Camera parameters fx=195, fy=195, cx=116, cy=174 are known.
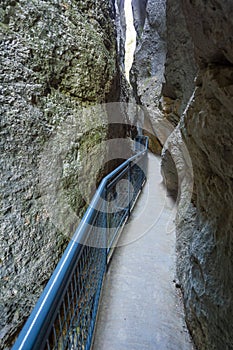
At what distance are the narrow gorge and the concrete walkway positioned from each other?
158 mm

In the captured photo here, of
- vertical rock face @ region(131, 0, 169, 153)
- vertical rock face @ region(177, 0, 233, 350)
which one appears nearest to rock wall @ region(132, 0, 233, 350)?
vertical rock face @ region(177, 0, 233, 350)

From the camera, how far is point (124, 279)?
6.90 feet

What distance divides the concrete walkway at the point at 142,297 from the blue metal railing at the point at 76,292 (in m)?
0.17

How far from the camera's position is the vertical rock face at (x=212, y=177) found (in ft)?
2.87

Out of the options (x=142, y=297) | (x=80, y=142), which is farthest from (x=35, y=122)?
(x=142, y=297)

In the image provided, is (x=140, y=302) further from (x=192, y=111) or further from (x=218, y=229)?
(x=192, y=111)

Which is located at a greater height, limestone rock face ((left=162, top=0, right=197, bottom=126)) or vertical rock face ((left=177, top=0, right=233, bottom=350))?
limestone rock face ((left=162, top=0, right=197, bottom=126))

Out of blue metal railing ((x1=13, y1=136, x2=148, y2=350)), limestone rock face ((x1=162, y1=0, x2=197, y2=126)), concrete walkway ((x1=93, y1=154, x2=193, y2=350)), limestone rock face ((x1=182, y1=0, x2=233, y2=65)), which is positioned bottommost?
concrete walkway ((x1=93, y1=154, x2=193, y2=350))

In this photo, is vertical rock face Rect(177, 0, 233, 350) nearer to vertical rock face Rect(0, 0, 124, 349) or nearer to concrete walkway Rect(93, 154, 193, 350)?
concrete walkway Rect(93, 154, 193, 350)

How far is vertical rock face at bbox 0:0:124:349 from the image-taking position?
5.51 feet

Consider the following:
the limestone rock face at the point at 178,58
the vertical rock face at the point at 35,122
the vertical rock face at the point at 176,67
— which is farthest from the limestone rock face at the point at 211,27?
the limestone rock face at the point at 178,58

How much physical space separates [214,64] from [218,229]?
97 cm

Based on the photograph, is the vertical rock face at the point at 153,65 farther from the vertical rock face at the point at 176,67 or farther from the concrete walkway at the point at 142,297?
the concrete walkway at the point at 142,297

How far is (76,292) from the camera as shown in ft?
3.93
